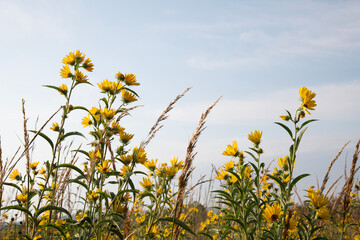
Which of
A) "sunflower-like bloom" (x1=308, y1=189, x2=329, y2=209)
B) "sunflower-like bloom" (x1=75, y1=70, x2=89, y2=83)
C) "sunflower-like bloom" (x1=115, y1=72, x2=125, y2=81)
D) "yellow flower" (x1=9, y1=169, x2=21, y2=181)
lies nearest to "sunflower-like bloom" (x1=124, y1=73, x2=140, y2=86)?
"sunflower-like bloom" (x1=115, y1=72, x2=125, y2=81)

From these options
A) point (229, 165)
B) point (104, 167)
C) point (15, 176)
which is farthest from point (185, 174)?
point (15, 176)

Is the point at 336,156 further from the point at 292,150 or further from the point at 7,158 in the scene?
the point at 7,158

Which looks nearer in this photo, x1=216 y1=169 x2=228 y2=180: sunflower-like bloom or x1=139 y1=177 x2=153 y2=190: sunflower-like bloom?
x1=139 y1=177 x2=153 y2=190: sunflower-like bloom

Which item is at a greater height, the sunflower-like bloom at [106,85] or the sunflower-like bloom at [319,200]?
the sunflower-like bloom at [106,85]

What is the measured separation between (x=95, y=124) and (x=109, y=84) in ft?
1.35

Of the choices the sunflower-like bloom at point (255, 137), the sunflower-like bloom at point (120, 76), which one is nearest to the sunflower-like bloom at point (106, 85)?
the sunflower-like bloom at point (120, 76)

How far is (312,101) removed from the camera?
2721 mm

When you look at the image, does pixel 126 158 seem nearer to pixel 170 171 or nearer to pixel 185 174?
pixel 170 171

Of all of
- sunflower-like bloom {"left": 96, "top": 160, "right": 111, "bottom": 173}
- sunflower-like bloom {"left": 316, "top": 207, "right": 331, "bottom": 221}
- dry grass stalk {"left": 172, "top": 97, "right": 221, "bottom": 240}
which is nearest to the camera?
dry grass stalk {"left": 172, "top": 97, "right": 221, "bottom": 240}

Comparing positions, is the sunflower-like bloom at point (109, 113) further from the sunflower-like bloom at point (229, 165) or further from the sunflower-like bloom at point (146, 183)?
the sunflower-like bloom at point (229, 165)

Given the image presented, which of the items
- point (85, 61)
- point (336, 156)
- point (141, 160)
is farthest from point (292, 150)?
point (85, 61)

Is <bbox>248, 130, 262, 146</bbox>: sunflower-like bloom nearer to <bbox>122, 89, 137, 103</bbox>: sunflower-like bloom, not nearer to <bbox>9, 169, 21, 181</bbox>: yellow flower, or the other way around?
→ <bbox>122, 89, 137, 103</bbox>: sunflower-like bloom

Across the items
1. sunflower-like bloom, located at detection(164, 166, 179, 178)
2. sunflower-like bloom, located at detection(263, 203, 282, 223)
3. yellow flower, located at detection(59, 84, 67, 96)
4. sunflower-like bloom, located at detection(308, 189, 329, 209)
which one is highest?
yellow flower, located at detection(59, 84, 67, 96)

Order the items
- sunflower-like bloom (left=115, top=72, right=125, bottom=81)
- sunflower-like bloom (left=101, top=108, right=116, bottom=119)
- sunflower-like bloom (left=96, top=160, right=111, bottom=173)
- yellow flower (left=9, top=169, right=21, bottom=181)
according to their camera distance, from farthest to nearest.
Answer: yellow flower (left=9, top=169, right=21, bottom=181), sunflower-like bloom (left=115, top=72, right=125, bottom=81), sunflower-like bloom (left=101, top=108, right=116, bottom=119), sunflower-like bloom (left=96, top=160, right=111, bottom=173)
